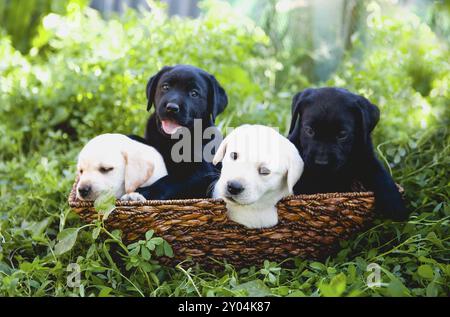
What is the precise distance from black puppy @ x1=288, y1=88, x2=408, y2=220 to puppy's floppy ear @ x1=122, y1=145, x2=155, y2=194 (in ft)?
2.10

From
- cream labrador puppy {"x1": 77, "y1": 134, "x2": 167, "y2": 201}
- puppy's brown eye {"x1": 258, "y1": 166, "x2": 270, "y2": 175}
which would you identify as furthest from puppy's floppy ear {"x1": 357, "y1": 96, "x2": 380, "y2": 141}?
cream labrador puppy {"x1": 77, "y1": 134, "x2": 167, "y2": 201}

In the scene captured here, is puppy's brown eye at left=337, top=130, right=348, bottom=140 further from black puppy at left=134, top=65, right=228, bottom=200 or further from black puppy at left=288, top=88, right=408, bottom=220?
black puppy at left=134, top=65, right=228, bottom=200

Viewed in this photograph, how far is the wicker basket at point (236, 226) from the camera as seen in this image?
2281 millimetres

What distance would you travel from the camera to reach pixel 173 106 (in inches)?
102

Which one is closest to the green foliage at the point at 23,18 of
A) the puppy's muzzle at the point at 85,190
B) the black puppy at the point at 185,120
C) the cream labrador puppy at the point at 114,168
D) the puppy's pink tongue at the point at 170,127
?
the black puppy at the point at 185,120

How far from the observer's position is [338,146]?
241cm

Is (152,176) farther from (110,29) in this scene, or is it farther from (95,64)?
(110,29)

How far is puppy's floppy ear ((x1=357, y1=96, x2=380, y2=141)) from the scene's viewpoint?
96.9 inches

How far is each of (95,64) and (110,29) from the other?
570mm

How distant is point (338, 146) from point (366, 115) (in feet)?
0.64

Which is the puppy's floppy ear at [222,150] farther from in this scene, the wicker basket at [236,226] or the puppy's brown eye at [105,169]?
the puppy's brown eye at [105,169]

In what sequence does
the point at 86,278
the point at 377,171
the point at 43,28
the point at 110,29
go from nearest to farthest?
the point at 86,278 < the point at 377,171 < the point at 110,29 < the point at 43,28

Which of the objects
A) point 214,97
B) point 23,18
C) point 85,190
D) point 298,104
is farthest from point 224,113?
point 23,18
